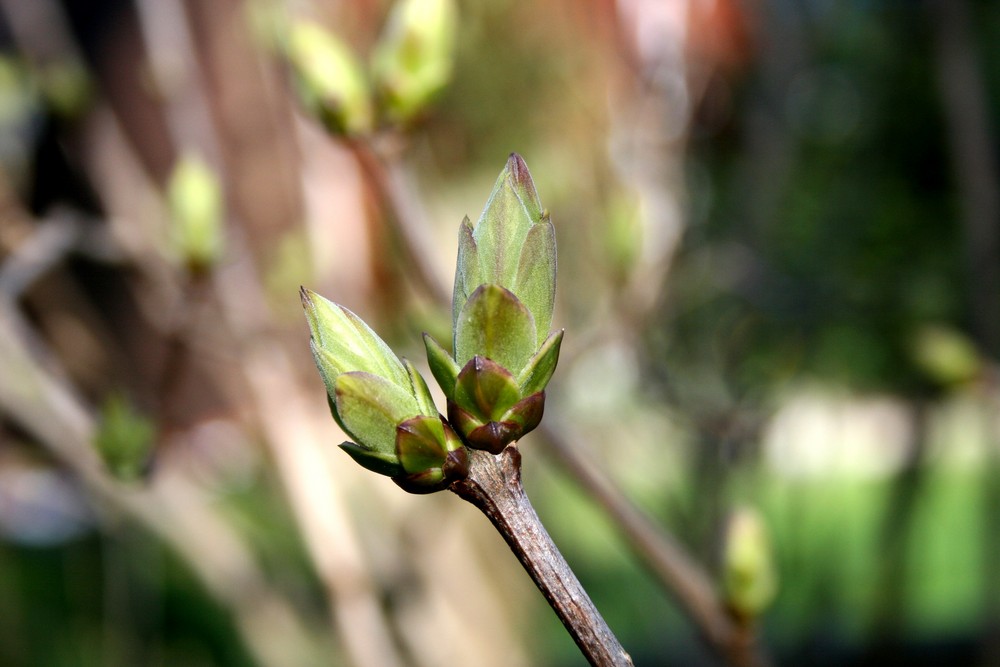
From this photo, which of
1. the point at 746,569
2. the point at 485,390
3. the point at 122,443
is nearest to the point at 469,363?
the point at 485,390

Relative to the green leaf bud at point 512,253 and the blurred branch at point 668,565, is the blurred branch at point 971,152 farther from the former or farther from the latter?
the green leaf bud at point 512,253

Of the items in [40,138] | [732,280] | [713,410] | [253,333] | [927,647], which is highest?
[40,138]

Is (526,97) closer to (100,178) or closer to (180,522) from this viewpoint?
(100,178)

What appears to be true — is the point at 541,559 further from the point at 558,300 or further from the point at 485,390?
the point at 558,300

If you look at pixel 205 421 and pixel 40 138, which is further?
pixel 205 421

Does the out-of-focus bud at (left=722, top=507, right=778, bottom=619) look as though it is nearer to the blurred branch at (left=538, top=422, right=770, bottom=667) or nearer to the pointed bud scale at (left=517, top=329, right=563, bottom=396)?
the blurred branch at (left=538, top=422, right=770, bottom=667)

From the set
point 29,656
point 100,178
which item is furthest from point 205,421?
point 100,178
